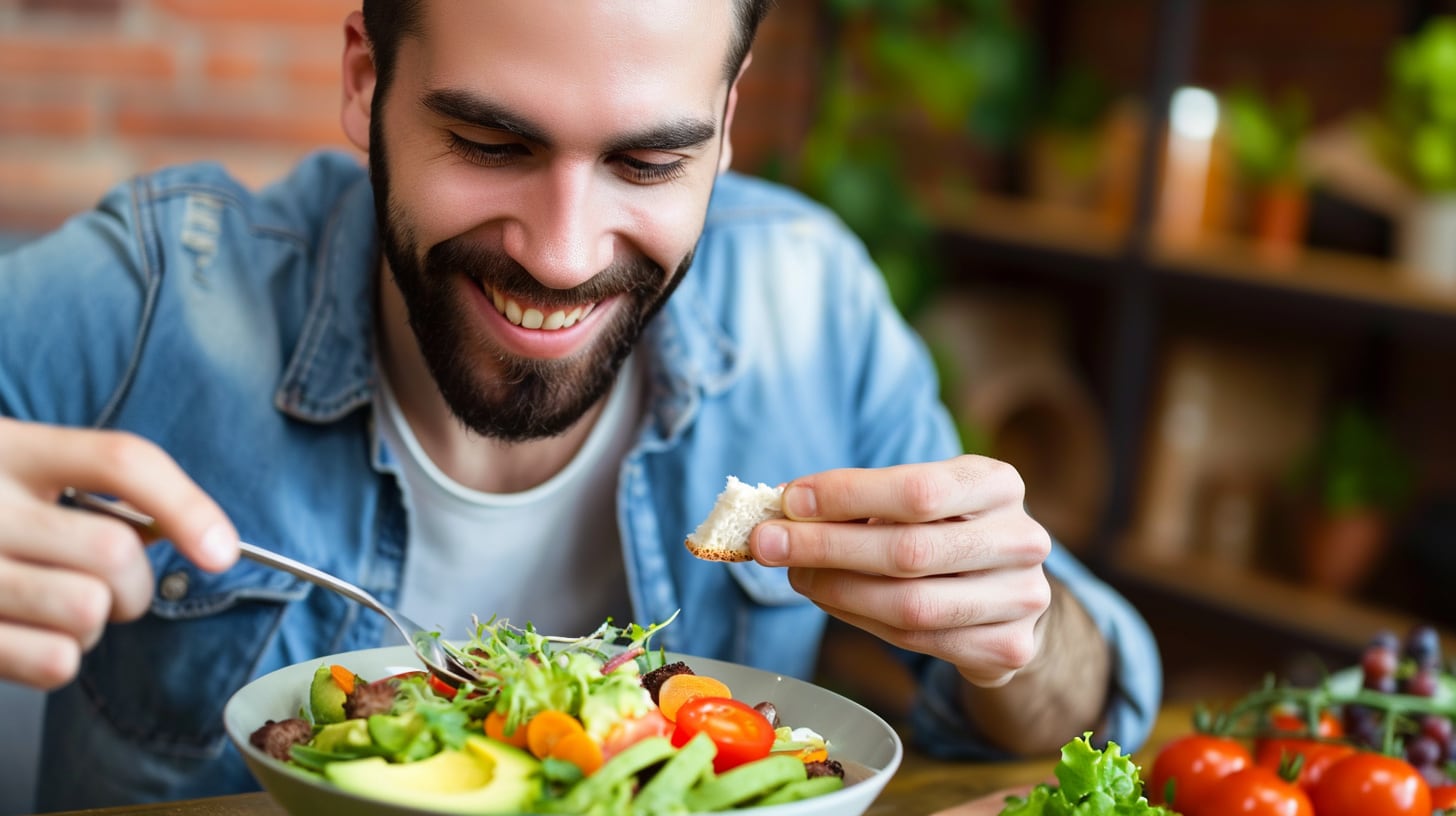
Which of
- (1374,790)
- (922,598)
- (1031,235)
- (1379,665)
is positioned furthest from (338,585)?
(1031,235)

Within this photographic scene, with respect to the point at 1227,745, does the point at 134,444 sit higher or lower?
higher

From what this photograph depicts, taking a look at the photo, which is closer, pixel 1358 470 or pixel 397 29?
pixel 397 29

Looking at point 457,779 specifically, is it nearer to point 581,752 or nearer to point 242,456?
point 581,752

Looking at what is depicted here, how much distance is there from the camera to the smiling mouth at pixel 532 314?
1.10 meters

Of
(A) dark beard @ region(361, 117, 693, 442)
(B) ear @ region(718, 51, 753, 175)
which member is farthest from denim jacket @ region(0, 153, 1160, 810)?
(B) ear @ region(718, 51, 753, 175)

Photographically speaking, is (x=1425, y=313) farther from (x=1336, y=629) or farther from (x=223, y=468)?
(x=223, y=468)

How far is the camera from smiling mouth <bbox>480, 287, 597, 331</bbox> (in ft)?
3.60

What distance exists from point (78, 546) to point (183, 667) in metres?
0.57

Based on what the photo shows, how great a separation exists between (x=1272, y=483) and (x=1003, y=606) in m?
1.94

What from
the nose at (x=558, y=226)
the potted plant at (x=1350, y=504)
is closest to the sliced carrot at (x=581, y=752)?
the nose at (x=558, y=226)

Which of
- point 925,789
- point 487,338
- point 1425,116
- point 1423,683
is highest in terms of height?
point 1425,116

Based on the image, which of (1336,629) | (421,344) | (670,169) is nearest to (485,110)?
(670,169)

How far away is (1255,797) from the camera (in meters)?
0.94

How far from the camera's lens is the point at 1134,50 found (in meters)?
3.19
